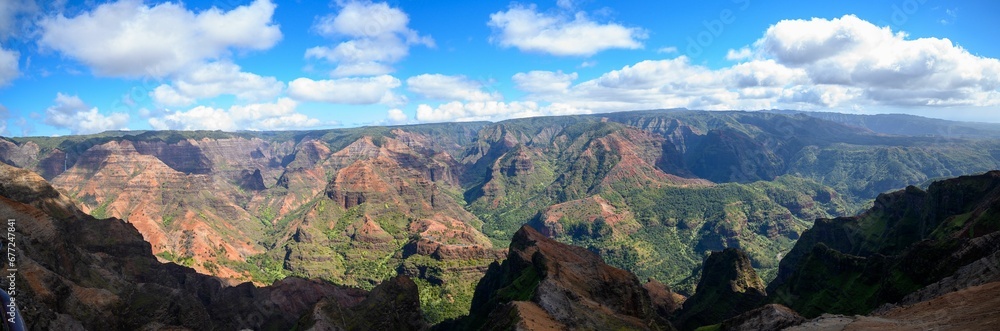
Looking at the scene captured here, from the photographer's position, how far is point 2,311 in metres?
40.1

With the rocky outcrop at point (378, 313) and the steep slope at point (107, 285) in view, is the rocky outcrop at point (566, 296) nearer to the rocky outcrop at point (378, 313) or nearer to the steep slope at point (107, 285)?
the rocky outcrop at point (378, 313)

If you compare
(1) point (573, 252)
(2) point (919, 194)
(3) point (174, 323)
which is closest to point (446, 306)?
(1) point (573, 252)

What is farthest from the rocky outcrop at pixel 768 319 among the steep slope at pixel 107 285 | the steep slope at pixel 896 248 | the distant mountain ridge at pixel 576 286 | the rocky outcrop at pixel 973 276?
the steep slope at pixel 107 285

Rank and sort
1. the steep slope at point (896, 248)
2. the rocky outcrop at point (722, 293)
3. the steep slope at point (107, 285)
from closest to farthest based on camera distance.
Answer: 1. the steep slope at point (107, 285)
2. the steep slope at point (896, 248)
3. the rocky outcrop at point (722, 293)

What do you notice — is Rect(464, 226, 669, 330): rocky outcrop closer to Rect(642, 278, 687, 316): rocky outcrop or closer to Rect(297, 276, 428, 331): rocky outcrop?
Rect(297, 276, 428, 331): rocky outcrop

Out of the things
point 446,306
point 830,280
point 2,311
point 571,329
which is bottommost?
point 446,306

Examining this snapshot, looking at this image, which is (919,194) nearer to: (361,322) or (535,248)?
(535,248)

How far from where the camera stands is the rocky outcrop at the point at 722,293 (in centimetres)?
12031

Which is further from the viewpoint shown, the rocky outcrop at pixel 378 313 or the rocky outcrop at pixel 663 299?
the rocky outcrop at pixel 663 299

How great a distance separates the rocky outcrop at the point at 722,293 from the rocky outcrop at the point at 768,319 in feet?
146

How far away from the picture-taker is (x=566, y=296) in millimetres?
79375

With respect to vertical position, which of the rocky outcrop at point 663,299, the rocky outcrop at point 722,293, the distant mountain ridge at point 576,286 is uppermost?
the distant mountain ridge at point 576,286

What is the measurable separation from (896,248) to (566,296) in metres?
112

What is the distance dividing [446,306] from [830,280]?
125 metres
